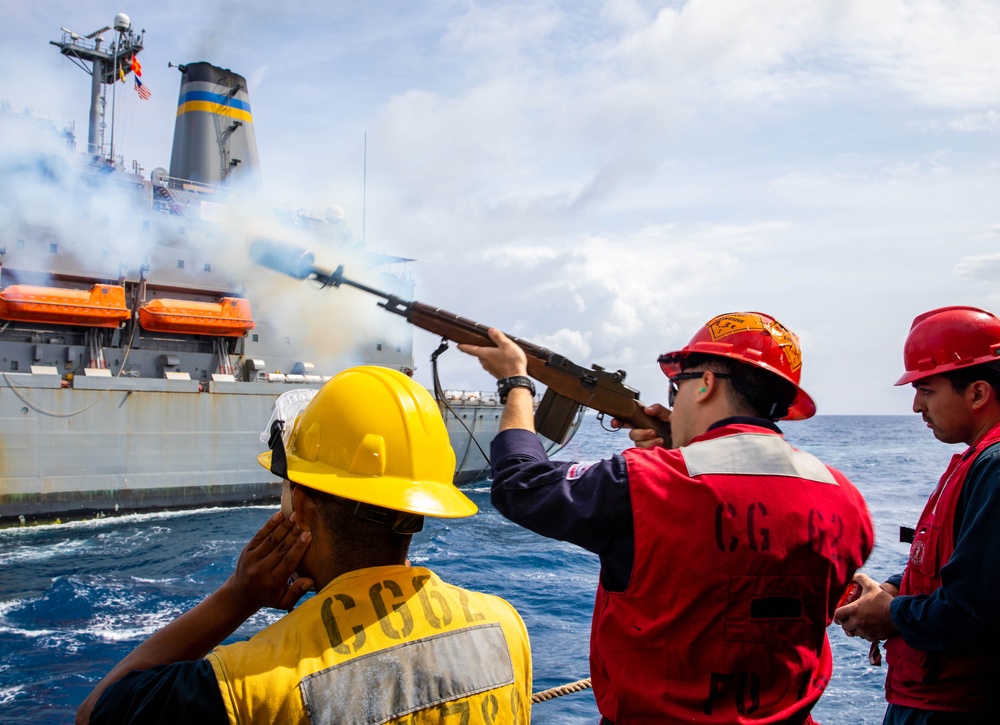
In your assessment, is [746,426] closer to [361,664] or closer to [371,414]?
[371,414]

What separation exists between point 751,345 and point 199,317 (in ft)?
63.1

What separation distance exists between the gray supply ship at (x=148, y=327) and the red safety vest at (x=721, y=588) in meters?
17.7

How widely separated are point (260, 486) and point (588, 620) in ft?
41.2

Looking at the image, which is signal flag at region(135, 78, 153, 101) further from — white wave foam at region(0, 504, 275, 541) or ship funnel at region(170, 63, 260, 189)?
white wave foam at region(0, 504, 275, 541)

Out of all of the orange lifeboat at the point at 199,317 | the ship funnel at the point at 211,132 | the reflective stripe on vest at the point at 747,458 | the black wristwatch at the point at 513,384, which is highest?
the ship funnel at the point at 211,132

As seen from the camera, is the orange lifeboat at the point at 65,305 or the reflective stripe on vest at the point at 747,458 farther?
the orange lifeboat at the point at 65,305

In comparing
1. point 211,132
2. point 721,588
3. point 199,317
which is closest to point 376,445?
point 721,588

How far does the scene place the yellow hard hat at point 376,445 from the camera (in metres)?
1.54

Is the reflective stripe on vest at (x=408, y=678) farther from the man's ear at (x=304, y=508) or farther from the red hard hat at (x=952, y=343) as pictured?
the red hard hat at (x=952, y=343)

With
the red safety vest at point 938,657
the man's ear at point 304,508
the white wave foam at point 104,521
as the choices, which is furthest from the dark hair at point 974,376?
the white wave foam at point 104,521

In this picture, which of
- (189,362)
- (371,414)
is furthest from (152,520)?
(371,414)

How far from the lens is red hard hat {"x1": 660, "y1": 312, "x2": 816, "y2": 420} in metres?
2.11

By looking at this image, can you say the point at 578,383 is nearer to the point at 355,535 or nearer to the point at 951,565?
the point at 951,565

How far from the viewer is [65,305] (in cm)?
1695
